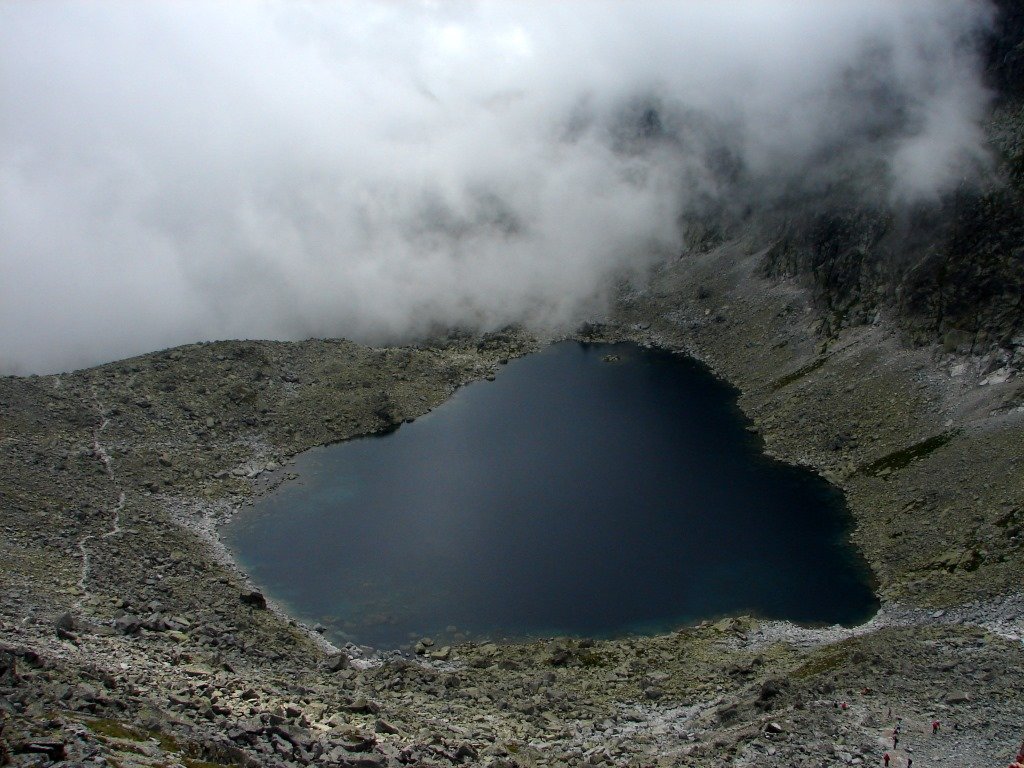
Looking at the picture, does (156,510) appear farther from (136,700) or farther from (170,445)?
(136,700)

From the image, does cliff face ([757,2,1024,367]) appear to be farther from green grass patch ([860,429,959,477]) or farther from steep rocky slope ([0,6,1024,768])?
green grass patch ([860,429,959,477])

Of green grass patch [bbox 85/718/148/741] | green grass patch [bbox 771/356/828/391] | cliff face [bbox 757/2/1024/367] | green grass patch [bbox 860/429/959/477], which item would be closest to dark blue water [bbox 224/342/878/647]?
green grass patch [bbox 860/429/959/477]

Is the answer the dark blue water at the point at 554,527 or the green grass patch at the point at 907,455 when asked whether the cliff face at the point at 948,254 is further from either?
the dark blue water at the point at 554,527

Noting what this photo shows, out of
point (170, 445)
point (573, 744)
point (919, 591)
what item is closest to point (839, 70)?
point (919, 591)

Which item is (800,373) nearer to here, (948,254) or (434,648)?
(948,254)

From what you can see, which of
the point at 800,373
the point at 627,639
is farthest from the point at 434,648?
the point at 800,373

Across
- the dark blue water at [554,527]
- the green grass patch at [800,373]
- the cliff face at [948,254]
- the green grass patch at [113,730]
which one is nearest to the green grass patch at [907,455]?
the dark blue water at [554,527]
